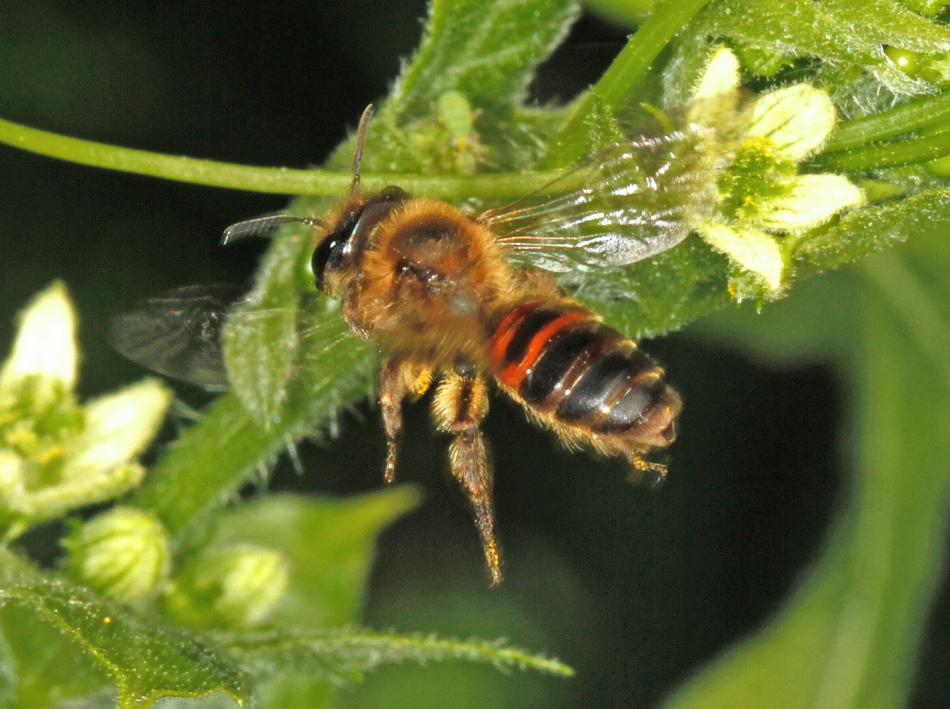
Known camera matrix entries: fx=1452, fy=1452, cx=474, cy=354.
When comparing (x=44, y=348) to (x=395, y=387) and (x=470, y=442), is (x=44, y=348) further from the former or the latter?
(x=470, y=442)

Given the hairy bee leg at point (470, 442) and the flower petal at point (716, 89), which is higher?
the flower petal at point (716, 89)

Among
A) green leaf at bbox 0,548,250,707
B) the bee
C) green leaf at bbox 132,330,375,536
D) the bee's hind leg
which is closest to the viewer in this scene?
green leaf at bbox 0,548,250,707

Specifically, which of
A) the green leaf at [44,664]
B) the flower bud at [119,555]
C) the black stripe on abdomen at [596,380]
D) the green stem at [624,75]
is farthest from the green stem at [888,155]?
the green leaf at [44,664]

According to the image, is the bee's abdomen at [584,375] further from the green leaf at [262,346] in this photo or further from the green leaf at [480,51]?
the green leaf at [480,51]

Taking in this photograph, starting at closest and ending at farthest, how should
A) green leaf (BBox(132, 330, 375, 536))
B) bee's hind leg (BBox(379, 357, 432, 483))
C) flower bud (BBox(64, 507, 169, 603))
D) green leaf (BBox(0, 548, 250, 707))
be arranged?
green leaf (BBox(0, 548, 250, 707)) → bee's hind leg (BBox(379, 357, 432, 483)) → flower bud (BBox(64, 507, 169, 603)) → green leaf (BBox(132, 330, 375, 536))

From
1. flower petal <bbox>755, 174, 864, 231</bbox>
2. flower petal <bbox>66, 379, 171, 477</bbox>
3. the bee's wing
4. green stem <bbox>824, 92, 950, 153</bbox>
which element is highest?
green stem <bbox>824, 92, 950, 153</bbox>

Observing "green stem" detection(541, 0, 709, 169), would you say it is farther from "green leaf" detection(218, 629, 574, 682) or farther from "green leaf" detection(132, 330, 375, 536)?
"green leaf" detection(218, 629, 574, 682)

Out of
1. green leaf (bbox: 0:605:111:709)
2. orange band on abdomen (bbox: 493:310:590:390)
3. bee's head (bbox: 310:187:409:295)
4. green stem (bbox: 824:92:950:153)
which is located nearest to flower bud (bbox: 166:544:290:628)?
green leaf (bbox: 0:605:111:709)

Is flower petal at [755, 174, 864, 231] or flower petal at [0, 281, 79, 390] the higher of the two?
flower petal at [755, 174, 864, 231]
